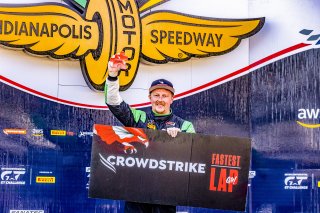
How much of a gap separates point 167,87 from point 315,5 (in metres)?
2.50

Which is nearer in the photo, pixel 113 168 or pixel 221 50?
pixel 113 168

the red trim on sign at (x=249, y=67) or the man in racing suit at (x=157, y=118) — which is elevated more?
the red trim on sign at (x=249, y=67)

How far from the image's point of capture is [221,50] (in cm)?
512

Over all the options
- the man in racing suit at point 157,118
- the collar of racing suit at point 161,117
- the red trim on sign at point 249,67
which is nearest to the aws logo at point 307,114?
the red trim on sign at point 249,67

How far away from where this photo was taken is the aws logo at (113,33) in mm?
4676

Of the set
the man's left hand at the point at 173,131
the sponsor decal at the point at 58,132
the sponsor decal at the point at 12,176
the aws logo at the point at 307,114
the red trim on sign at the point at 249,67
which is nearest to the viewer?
the man's left hand at the point at 173,131

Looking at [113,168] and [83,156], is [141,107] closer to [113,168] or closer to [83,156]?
[83,156]

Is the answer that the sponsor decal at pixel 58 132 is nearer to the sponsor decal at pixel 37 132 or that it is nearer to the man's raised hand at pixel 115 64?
the sponsor decal at pixel 37 132

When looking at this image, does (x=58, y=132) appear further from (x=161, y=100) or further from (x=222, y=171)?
(x=222, y=171)

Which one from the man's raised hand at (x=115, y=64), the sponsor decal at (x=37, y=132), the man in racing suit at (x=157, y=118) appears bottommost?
the sponsor decal at (x=37, y=132)

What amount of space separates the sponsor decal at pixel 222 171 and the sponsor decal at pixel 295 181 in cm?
175

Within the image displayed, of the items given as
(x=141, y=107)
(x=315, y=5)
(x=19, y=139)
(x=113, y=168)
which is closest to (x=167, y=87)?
(x=113, y=168)

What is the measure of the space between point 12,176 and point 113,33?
1696 mm

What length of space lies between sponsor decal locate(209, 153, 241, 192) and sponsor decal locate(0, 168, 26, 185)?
78.2 inches
